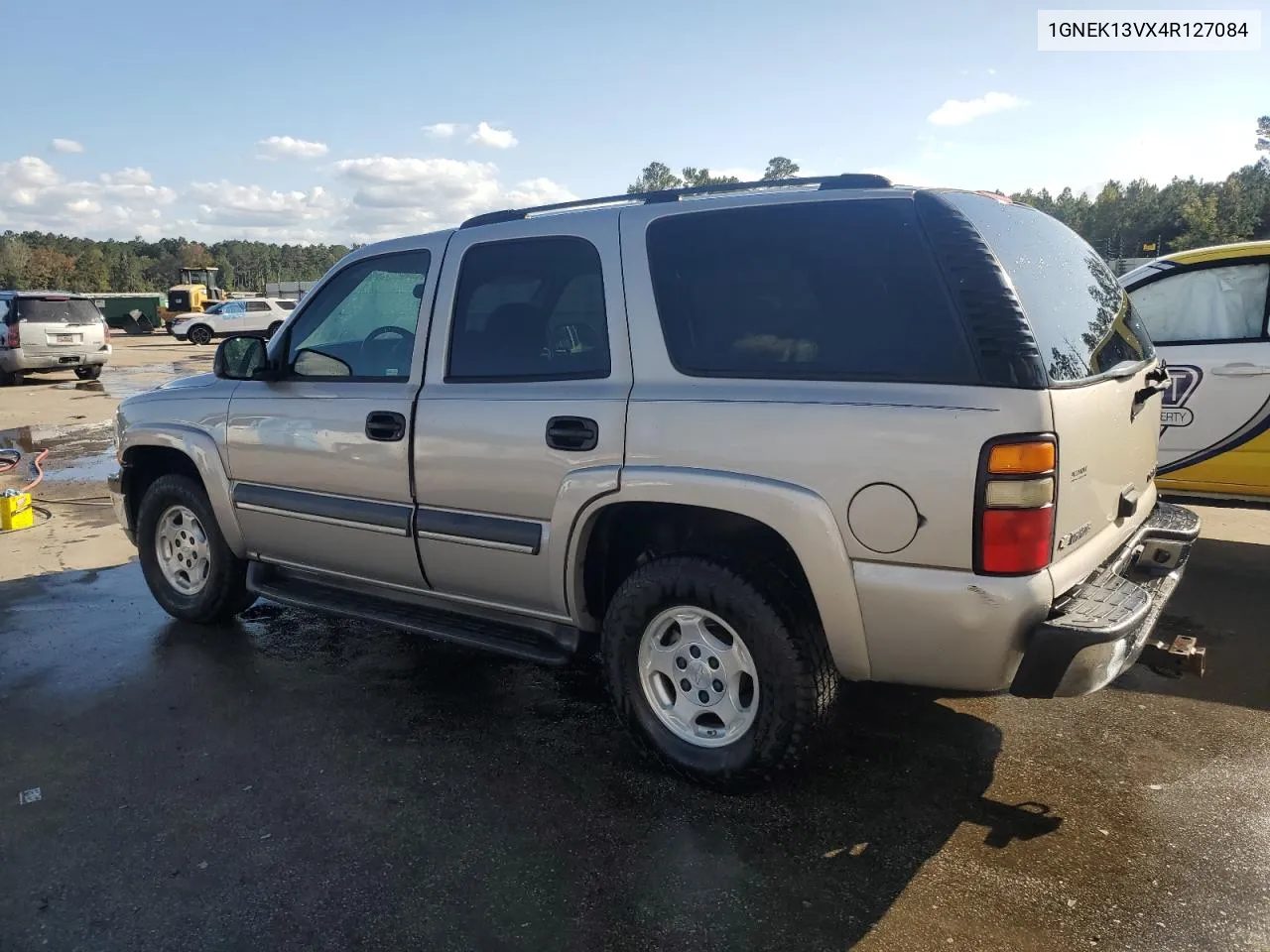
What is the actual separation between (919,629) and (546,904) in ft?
4.37

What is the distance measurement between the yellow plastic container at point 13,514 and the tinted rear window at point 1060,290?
7127 millimetres

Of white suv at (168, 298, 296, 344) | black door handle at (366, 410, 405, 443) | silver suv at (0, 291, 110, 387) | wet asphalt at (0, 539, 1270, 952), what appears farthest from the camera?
white suv at (168, 298, 296, 344)

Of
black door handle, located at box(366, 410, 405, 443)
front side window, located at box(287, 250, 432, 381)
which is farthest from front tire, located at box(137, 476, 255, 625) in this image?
black door handle, located at box(366, 410, 405, 443)

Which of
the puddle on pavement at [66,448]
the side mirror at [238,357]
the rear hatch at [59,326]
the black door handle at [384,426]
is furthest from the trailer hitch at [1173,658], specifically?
the rear hatch at [59,326]

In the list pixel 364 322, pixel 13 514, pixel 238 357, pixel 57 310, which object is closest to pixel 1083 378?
pixel 364 322

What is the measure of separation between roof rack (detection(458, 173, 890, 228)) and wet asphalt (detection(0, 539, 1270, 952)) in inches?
80.7

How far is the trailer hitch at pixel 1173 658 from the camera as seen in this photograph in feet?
10.1

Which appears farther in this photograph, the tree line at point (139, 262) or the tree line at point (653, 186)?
the tree line at point (139, 262)

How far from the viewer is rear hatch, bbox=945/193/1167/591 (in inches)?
106

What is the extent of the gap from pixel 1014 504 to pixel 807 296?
92 centimetres

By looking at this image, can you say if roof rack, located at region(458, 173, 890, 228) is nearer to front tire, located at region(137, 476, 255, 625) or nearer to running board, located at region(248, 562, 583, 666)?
running board, located at region(248, 562, 583, 666)

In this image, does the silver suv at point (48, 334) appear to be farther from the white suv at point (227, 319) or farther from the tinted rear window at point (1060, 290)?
the tinted rear window at point (1060, 290)

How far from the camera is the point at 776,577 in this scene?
2.99 m

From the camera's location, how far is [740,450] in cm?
290
